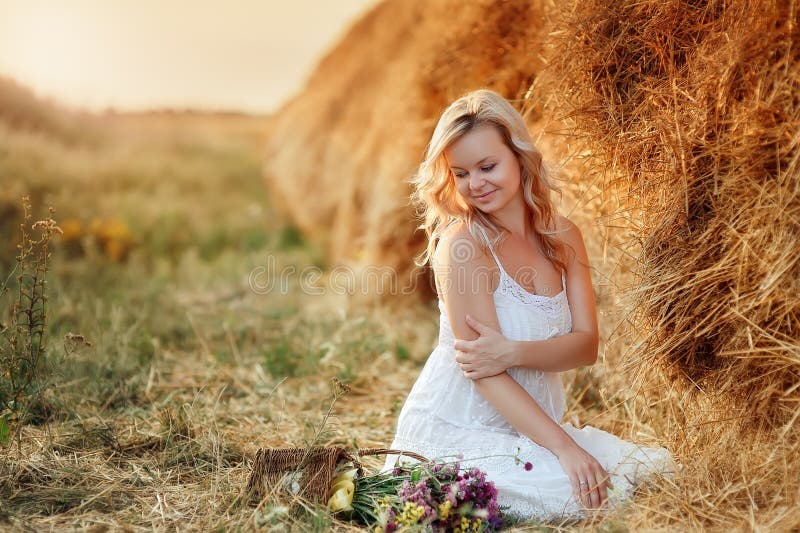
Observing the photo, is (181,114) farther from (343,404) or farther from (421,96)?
(343,404)

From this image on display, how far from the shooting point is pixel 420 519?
2268 mm

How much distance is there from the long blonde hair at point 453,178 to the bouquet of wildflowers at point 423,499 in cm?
76

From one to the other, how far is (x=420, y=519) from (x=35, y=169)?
650 cm

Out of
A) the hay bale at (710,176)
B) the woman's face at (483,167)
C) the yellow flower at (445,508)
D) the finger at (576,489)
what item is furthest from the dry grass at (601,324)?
the woman's face at (483,167)

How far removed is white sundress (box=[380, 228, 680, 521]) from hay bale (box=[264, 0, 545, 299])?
4.20 feet

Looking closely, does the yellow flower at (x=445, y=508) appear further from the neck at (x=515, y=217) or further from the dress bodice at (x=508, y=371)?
the neck at (x=515, y=217)

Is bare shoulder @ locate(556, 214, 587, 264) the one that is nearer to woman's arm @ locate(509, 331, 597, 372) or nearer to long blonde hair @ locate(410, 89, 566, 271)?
long blonde hair @ locate(410, 89, 566, 271)

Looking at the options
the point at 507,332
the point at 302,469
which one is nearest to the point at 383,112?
the point at 507,332

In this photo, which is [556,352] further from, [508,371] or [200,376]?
[200,376]

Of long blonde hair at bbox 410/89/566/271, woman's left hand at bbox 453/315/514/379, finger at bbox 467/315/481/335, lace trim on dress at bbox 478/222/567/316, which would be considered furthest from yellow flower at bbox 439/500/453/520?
long blonde hair at bbox 410/89/566/271

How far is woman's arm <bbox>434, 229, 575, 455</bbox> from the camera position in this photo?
246cm

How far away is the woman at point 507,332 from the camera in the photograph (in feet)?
7.95

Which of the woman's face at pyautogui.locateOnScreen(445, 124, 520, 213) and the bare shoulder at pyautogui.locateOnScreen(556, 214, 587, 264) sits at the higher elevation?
the woman's face at pyautogui.locateOnScreen(445, 124, 520, 213)

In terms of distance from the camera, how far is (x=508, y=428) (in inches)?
102
